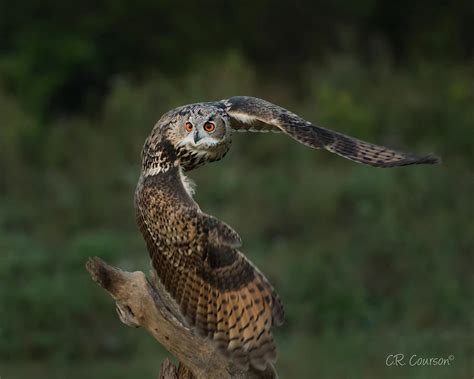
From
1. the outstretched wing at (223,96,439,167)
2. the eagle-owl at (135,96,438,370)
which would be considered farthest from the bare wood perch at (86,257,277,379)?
the outstretched wing at (223,96,439,167)

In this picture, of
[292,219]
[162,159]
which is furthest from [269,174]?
[162,159]

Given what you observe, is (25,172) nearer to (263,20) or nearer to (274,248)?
(274,248)

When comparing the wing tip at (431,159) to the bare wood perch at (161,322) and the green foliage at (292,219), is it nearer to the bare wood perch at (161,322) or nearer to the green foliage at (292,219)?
the bare wood perch at (161,322)

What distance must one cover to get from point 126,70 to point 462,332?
26.5 feet

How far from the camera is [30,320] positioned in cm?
1140

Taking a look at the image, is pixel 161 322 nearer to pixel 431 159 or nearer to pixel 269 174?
pixel 431 159

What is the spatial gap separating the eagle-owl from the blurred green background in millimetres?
5054

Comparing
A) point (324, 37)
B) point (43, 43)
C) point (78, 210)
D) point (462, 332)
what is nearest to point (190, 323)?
point (462, 332)

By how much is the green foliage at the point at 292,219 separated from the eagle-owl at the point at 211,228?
198 inches

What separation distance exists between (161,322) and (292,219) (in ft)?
24.4

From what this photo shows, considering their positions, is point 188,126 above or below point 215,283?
above

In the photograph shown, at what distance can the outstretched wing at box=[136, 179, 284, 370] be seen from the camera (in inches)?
211

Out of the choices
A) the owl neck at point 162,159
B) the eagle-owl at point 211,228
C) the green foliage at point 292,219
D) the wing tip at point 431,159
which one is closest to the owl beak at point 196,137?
the eagle-owl at point 211,228

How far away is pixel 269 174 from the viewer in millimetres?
13609
